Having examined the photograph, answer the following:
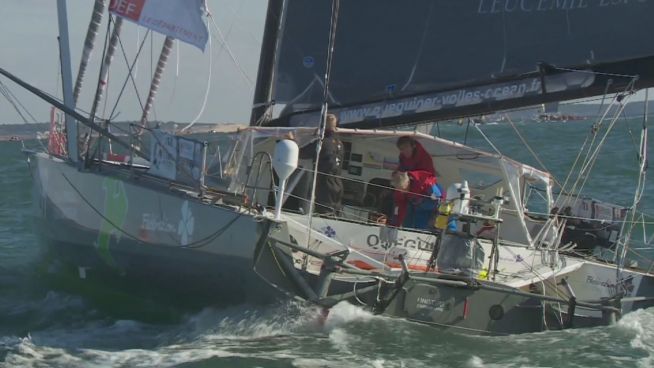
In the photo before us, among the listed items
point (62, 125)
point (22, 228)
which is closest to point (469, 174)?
point (62, 125)

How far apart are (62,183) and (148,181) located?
1.60 m

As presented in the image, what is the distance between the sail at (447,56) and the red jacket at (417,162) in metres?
0.37

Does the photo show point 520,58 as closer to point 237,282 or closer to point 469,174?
point 469,174

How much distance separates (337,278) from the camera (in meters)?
8.13

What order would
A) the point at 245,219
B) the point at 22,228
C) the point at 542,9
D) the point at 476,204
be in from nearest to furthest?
the point at 245,219 → the point at 476,204 → the point at 542,9 → the point at 22,228

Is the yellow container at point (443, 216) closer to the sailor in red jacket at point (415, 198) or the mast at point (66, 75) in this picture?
the sailor in red jacket at point (415, 198)

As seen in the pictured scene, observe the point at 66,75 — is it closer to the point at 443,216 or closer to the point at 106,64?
the point at 106,64

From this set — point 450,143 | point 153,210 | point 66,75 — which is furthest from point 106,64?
point 450,143

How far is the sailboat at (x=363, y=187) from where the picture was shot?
8.10 meters

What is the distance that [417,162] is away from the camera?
938 cm

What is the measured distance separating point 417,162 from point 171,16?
8.56ft

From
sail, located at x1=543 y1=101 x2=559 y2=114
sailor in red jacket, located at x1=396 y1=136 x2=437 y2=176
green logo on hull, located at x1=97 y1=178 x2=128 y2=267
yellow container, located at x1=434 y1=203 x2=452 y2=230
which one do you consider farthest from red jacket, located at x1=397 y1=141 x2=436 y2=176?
green logo on hull, located at x1=97 y1=178 x2=128 y2=267

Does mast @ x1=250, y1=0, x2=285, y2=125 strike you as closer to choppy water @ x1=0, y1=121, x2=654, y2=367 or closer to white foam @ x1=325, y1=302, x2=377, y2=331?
choppy water @ x1=0, y1=121, x2=654, y2=367

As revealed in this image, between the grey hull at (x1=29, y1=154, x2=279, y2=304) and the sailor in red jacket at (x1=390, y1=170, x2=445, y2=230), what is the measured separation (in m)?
1.67
